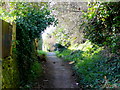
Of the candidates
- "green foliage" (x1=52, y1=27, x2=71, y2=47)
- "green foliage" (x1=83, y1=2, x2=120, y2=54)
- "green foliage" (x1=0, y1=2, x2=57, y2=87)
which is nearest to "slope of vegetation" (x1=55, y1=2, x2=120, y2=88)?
"green foliage" (x1=83, y1=2, x2=120, y2=54)

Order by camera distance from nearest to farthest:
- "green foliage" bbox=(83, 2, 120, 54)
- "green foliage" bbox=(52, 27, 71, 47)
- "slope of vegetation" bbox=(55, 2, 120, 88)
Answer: "slope of vegetation" bbox=(55, 2, 120, 88) → "green foliage" bbox=(83, 2, 120, 54) → "green foliage" bbox=(52, 27, 71, 47)

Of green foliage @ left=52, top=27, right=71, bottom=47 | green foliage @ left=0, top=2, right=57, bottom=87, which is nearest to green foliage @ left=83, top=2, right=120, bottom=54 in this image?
green foliage @ left=0, top=2, right=57, bottom=87

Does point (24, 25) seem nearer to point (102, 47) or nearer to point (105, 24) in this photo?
point (105, 24)

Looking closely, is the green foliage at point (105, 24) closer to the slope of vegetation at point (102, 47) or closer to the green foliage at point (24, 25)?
the slope of vegetation at point (102, 47)

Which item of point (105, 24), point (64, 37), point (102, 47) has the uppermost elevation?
point (105, 24)

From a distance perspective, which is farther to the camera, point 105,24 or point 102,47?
point 102,47

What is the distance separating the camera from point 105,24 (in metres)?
8.42

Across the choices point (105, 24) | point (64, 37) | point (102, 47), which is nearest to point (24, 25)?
point (105, 24)

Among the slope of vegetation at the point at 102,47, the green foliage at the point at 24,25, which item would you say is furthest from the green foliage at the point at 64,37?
the green foliage at the point at 24,25

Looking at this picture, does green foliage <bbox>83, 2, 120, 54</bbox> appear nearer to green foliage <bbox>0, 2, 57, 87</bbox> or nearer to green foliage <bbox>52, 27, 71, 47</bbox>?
green foliage <bbox>0, 2, 57, 87</bbox>

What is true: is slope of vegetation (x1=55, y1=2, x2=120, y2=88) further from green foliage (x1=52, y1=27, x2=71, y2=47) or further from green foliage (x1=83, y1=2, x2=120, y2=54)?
green foliage (x1=52, y1=27, x2=71, y2=47)

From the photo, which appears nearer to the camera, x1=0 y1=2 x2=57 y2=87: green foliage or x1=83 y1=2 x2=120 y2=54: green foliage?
x1=0 y1=2 x2=57 y2=87: green foliage

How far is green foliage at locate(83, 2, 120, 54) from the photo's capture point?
7045 mm

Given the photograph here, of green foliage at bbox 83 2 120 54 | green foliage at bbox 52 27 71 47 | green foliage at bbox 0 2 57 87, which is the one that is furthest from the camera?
green foliage at bbox 52 27 71 47
